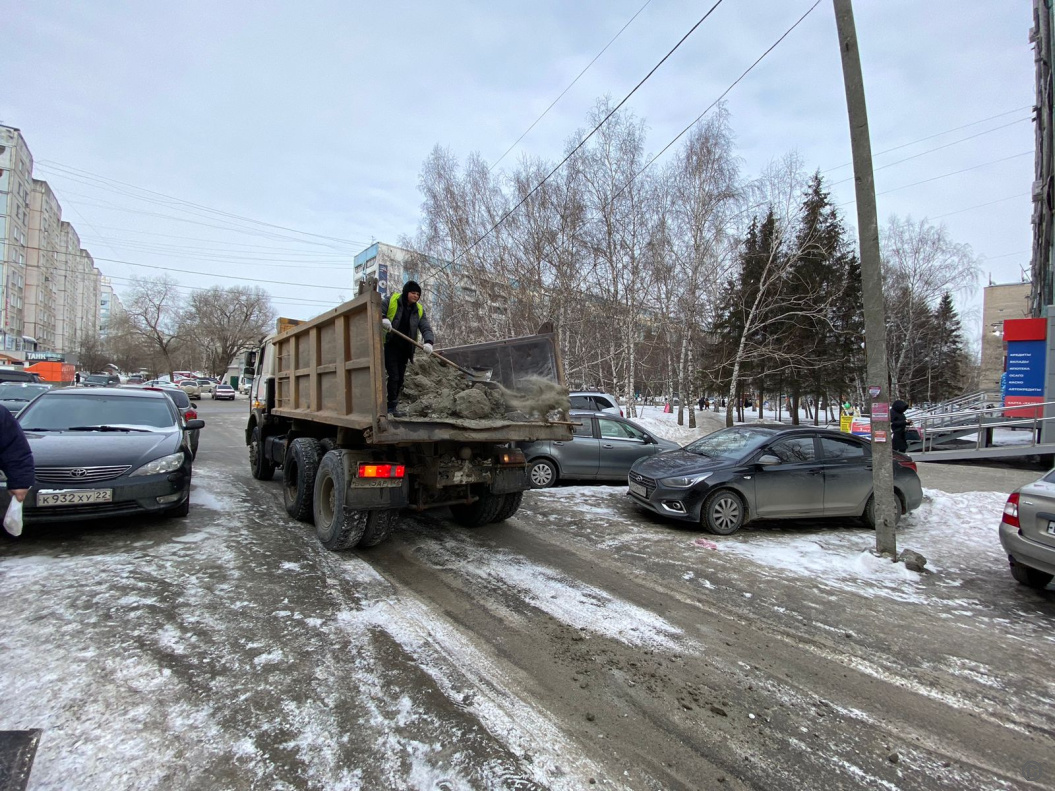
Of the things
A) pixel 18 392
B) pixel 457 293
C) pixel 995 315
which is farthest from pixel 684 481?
pixel 995 315

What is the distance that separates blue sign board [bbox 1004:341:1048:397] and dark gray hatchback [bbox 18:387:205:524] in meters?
23.5

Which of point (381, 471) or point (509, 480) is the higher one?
point (381, 471)

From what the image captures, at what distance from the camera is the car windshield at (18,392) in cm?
1206

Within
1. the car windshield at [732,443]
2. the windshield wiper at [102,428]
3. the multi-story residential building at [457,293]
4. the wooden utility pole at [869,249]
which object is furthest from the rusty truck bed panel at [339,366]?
the multi-story residential building at [457,293]

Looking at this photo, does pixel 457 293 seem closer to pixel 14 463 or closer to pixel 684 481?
pixel 684 481

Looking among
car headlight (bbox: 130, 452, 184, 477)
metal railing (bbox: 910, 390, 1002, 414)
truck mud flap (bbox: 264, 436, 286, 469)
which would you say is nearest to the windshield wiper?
car headlight (bbox: 130, 452, 184, 477)

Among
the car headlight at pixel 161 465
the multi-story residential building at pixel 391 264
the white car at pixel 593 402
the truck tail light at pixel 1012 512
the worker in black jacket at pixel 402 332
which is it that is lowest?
the truck tail light at pixel 1012 512

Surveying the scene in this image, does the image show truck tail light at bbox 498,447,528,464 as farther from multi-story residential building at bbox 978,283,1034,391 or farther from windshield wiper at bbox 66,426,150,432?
multi-story residential building at bbox 978,283,1034,391

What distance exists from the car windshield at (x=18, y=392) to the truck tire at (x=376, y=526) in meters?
11.7

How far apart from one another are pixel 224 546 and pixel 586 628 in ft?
12.4

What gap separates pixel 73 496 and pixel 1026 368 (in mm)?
24495

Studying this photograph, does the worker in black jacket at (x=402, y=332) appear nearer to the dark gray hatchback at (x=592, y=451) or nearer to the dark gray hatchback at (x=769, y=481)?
the dark gray hatchback at (x=769, y=481)

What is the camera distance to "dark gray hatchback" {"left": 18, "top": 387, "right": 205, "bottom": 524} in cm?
493

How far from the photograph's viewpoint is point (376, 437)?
436 centimetres
